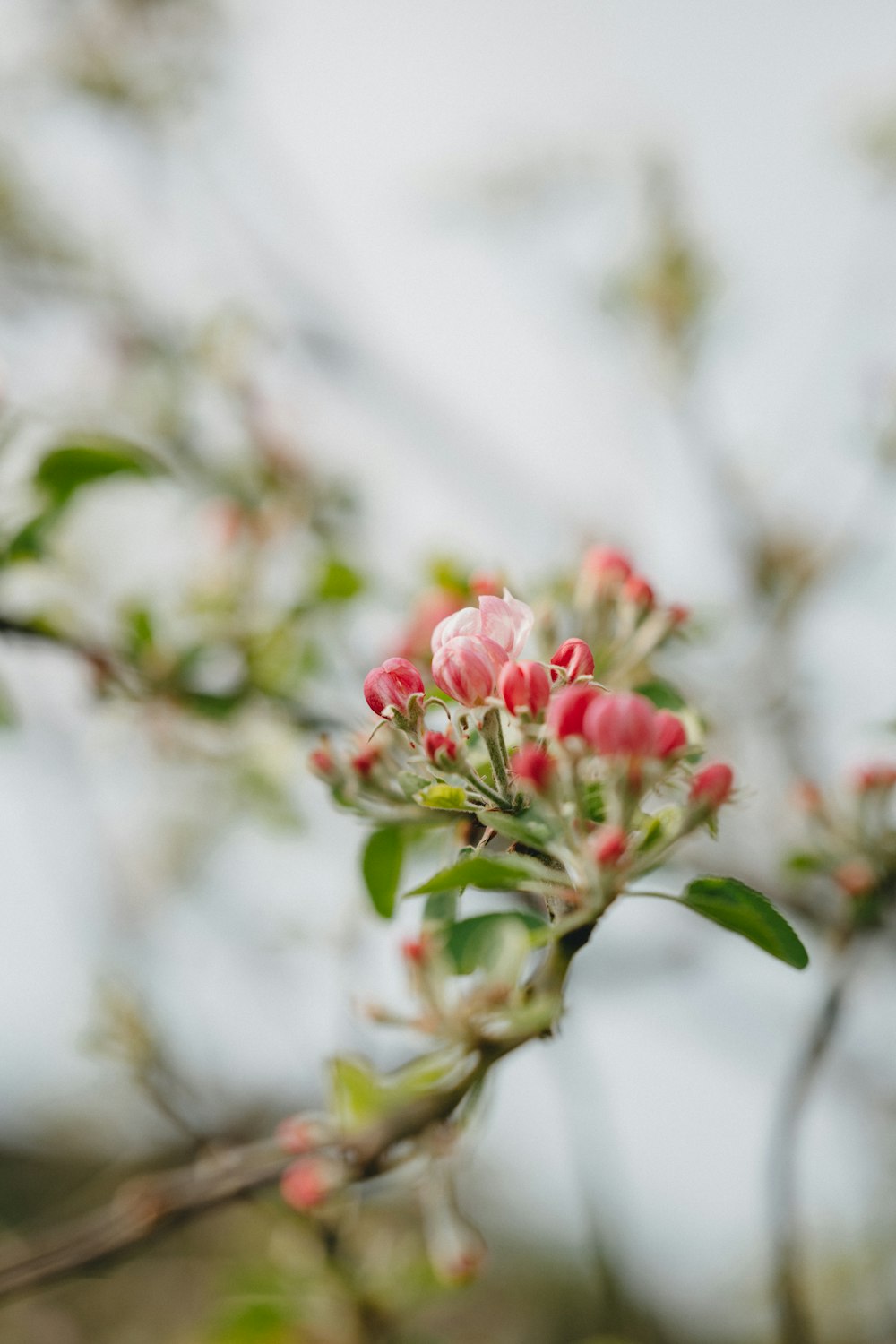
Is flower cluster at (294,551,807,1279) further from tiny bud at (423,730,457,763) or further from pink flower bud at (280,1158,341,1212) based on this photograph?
pink flower bud at (280,1158,341,1212)

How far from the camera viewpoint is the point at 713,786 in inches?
37.9

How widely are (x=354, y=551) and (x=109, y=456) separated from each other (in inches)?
59.0

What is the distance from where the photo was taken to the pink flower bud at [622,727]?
92cm

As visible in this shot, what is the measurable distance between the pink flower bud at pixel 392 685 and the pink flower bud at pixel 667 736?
27 cm

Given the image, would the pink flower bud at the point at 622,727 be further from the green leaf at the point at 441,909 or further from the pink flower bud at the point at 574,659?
the green leaf at the point at 441,909

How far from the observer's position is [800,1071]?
184 centimetres

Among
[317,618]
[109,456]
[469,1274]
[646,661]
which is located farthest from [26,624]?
[469,1274]

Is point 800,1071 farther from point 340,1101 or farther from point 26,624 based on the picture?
point 26,624

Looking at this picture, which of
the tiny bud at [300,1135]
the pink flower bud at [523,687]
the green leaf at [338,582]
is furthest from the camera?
the green leaf at [338,582]

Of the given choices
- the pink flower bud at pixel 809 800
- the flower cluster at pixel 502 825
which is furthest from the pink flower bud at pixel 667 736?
the pink flower bud at pixel 809 800

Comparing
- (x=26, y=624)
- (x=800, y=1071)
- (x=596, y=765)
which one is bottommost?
(x=800, y=1071)

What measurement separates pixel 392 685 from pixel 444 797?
0.14 metres

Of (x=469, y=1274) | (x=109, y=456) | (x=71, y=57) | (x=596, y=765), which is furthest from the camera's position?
(x=71, y=57)

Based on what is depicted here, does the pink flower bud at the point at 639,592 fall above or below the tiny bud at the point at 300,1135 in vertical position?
above
